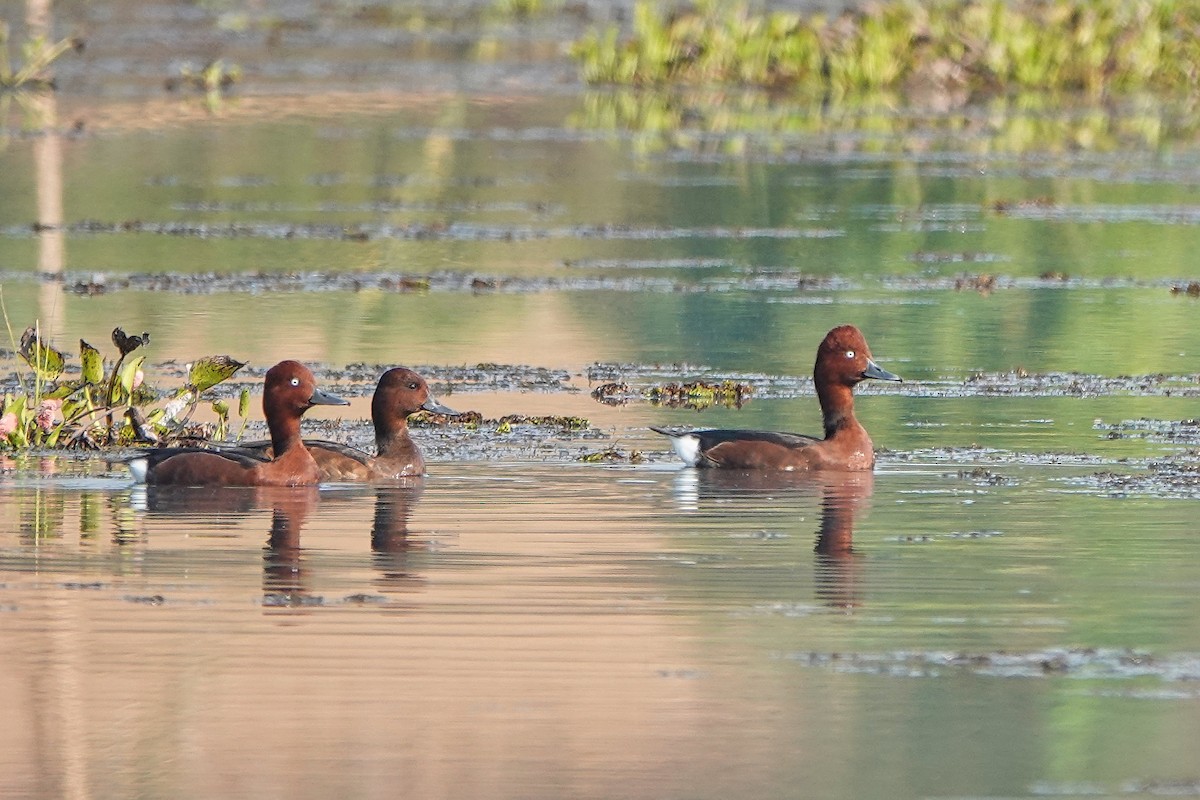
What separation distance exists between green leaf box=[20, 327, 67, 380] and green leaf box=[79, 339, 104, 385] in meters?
0.14

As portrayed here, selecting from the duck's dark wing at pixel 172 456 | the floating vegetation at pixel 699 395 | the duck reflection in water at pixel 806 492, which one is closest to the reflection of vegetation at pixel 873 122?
the floating vegetation at pixel 699 395

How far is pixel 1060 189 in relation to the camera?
2648 cm

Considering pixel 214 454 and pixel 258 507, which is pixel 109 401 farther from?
pixel 258 507

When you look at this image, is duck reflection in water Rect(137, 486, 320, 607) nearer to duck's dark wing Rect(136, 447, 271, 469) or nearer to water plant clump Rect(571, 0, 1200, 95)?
duck's dark wing Rect(136, 447, 271, 469)

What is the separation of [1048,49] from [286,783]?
30125 mm

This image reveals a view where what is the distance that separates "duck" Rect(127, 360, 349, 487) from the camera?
12273 mm

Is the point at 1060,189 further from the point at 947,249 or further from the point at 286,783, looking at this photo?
the point at 286,783

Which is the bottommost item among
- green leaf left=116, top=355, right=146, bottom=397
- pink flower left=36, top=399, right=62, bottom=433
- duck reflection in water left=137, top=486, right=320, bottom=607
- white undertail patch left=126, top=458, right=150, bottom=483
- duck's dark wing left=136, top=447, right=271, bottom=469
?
duck reflection in water left=137, top=486, right=320, bottom=607

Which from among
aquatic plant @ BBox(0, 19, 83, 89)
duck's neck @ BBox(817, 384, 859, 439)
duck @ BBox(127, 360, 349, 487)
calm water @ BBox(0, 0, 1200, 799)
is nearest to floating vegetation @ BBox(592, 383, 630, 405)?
calm water @ BBox(0, 0, 1200, 799)

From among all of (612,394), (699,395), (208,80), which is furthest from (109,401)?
(208,80)

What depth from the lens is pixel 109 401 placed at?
533 inches

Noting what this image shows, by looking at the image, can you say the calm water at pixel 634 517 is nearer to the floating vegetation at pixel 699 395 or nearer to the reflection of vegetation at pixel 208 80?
the floating vegetation at pixel 699 395

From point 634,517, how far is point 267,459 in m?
1.90

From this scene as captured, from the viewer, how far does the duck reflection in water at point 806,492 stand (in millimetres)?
10891
